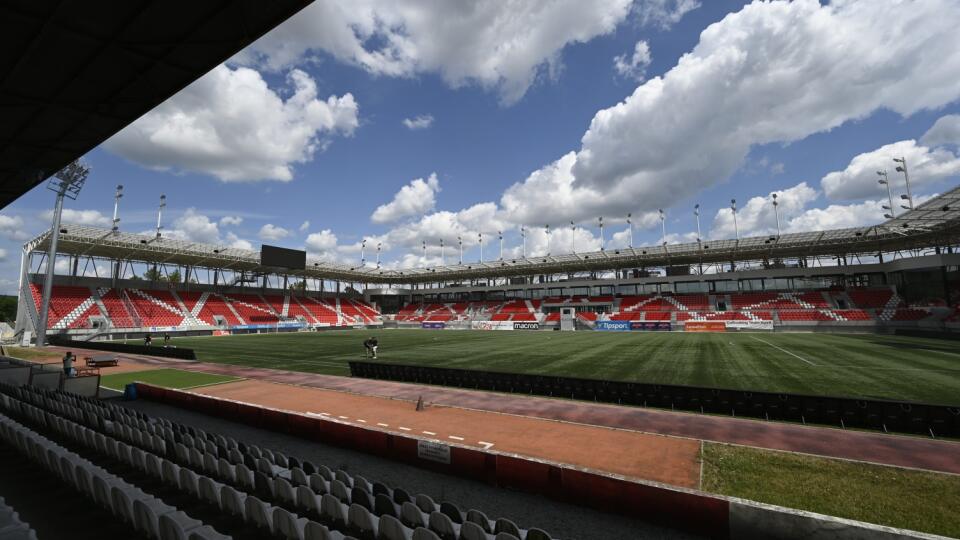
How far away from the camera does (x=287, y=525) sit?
15.3ft

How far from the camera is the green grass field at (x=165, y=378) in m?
18.1

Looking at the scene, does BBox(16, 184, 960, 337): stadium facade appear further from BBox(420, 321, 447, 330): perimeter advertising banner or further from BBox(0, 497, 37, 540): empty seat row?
BBox(0, 497, 37, 540): empty seat row

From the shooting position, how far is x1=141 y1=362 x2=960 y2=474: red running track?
9.61m

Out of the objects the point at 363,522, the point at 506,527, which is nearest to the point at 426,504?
the point at 363,522

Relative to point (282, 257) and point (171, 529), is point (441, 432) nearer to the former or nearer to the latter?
point (171, 529)

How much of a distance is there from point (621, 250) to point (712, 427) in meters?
47.8

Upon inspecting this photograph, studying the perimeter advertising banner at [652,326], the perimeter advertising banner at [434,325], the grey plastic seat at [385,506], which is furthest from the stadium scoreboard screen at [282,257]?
the grey plastic seat at [385,506]

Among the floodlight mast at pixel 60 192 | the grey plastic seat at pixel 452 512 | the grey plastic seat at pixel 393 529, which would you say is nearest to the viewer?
the grey plastic seat at pixel 393 529

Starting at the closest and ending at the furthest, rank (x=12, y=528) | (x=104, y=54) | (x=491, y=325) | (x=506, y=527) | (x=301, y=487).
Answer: (x=12, y=528), (x=506, y=527), (x=301, y=487), (x=104, y=54), (x=491, y=325)

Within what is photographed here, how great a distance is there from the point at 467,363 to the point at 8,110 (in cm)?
2118

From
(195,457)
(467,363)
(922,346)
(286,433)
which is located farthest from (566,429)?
(922,346)

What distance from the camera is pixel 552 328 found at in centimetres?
5869

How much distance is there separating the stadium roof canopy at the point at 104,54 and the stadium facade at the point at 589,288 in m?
41.4

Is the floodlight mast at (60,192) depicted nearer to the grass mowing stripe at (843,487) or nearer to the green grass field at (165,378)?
the green grass field at (165,378)
